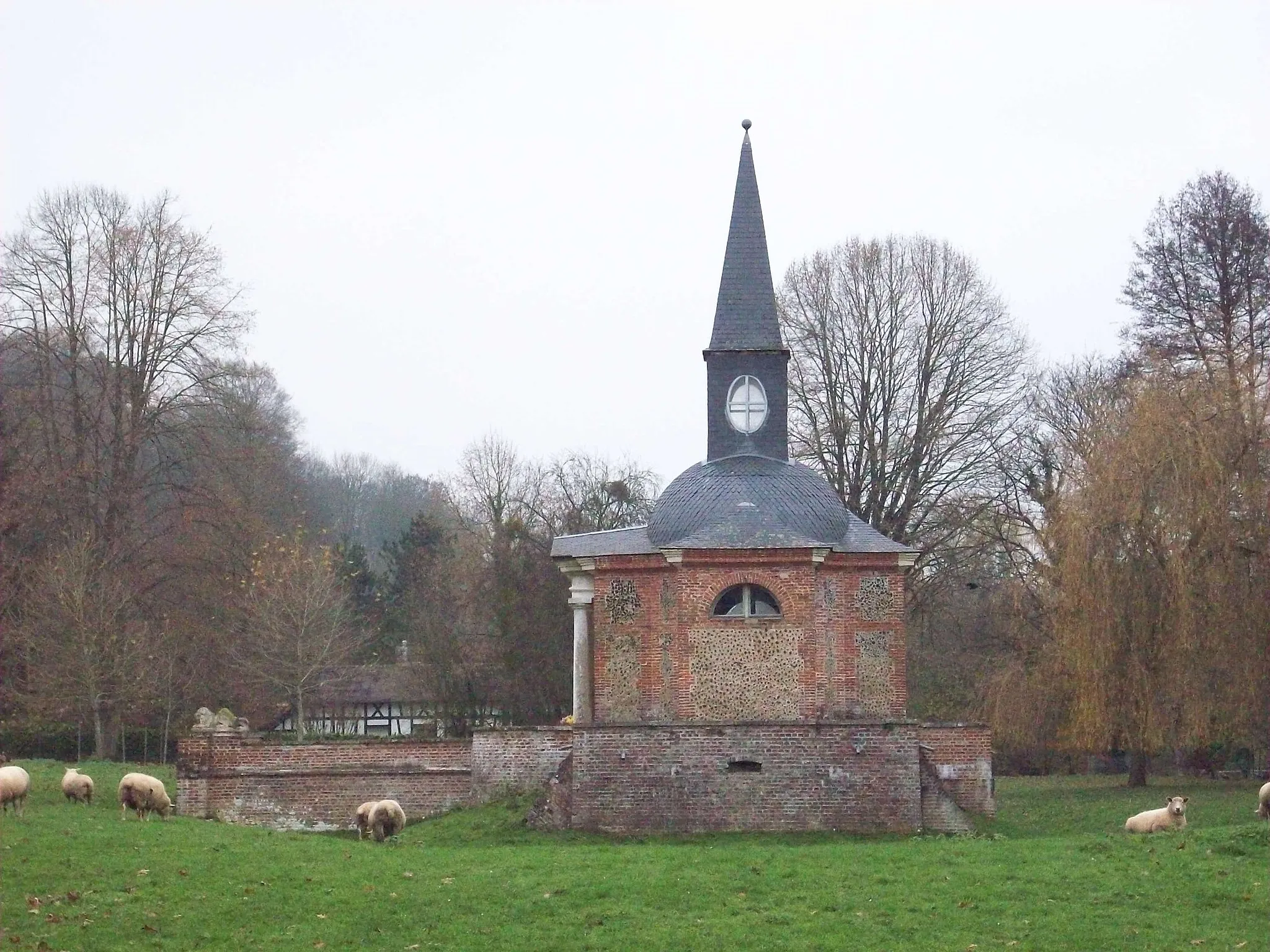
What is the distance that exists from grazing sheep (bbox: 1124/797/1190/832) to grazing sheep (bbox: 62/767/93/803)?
13.9 meters

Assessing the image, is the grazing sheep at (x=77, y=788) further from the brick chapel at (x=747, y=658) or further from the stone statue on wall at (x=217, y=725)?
the brick chapel at (x=747, y=658)

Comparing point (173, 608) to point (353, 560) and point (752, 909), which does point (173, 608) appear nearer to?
point (353, 560)

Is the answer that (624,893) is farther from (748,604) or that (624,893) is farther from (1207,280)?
(1207,280)

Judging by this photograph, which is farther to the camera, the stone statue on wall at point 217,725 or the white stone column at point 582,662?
the white stone column at point 582,662

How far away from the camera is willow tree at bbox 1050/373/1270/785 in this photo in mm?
24734

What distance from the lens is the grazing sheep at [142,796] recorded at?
2112 cm

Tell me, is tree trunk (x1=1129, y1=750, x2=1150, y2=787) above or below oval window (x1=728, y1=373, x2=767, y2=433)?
below

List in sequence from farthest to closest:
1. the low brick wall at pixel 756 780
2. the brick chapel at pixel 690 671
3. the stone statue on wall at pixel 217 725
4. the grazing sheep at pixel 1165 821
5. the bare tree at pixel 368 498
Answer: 1. the bare tree at pixel 368 498
2. the stone statue on wall at pixel 217 725
3. the brick chapel at pixel 690 671
4. the low brick wall at pixel 756 780
5. the grazing sheep at pixel 1165 821

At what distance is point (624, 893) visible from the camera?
15.8 m

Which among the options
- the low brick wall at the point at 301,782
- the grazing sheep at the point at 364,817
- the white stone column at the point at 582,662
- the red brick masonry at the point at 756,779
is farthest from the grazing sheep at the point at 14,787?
the white stone column at the point at 582,662

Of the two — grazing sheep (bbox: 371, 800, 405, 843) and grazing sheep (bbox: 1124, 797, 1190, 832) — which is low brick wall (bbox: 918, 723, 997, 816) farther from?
grazing sheep (bbox: 371, 800, 405, 843)

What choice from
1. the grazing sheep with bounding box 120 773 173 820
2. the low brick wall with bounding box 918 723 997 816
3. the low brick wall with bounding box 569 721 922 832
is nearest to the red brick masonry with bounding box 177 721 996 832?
the low brick wall with bounding box 569 721 922 832

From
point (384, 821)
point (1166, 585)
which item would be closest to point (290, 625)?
point (384, 821)

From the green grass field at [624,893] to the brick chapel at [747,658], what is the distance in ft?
9.98
